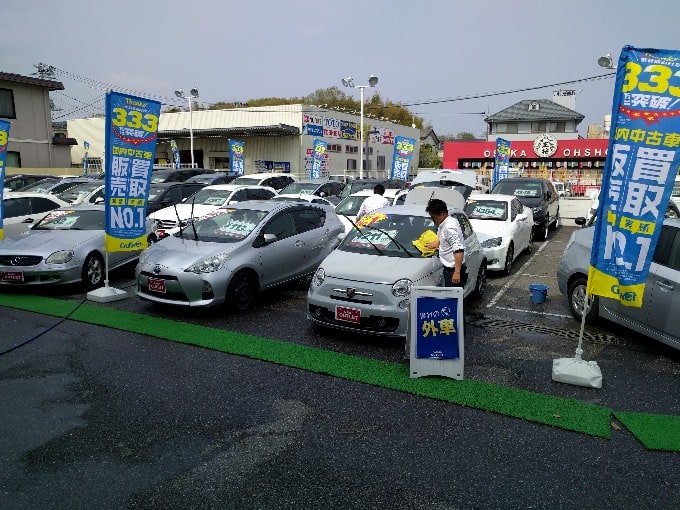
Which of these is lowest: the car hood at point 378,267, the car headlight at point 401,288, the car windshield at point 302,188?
the car headlight at point 401,288

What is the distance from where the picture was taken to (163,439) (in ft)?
13.0

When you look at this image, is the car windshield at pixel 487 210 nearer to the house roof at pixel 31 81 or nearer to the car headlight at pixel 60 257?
the car headlight at pixel 60 257

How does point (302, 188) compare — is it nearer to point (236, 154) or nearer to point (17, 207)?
point (17, 207)

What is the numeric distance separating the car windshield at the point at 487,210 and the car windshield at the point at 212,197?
595 cm

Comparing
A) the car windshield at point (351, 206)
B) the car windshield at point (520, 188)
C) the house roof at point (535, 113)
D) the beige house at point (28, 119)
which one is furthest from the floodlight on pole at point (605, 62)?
the house roof at point (535, 113)

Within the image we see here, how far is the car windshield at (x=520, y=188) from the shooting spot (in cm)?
1484

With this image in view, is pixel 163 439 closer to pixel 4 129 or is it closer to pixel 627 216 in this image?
pixel 627 216

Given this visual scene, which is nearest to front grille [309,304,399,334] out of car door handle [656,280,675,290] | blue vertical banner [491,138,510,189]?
car door handle [656,280,675,290]

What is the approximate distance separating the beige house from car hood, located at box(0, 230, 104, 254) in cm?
→ 1979

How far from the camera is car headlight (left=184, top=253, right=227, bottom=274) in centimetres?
681

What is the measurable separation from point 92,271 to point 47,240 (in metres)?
0.85

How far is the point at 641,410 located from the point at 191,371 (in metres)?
4.29

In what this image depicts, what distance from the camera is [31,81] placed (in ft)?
85.8

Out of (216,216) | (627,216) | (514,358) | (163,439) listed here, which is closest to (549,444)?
(514,358)
